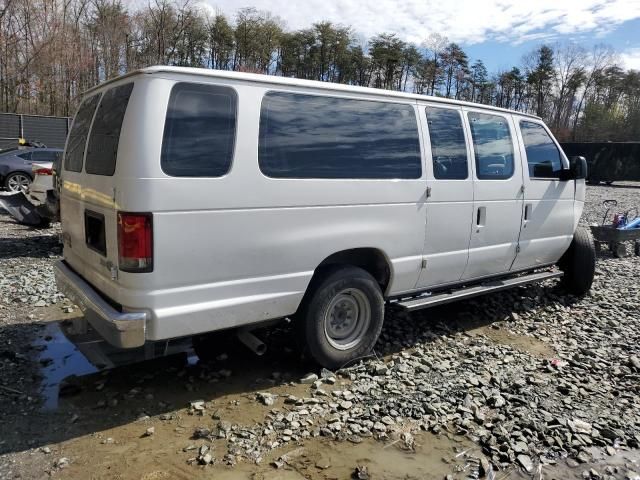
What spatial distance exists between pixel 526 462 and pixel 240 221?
8.11 feet

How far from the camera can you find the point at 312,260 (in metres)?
Result: 4.01

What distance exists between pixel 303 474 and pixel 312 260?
61.6 inches

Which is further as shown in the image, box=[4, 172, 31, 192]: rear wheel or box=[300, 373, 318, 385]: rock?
box=[4, 172, 31, 192]: rear wheel

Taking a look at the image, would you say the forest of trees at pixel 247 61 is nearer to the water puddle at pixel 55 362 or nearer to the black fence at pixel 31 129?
the black fence at pixel 31 129

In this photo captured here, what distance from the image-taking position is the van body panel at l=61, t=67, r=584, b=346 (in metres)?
3.29

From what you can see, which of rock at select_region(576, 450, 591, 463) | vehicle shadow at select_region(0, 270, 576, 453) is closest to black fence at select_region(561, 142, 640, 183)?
vehicle shadow at select_region(0, 270, 576, 453)

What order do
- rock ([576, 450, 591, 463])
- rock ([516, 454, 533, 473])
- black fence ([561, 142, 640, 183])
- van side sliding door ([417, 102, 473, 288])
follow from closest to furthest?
rock ([516, 454, 533, 473]), rock ([576, 450, 591, 463]), van side sliding door ([417, 102, 473, 288]), black fence ([561, 142, 640, 183])

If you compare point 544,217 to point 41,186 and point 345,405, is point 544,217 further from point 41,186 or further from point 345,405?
point 41,186

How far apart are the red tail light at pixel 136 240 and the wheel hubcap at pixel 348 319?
5.42ft

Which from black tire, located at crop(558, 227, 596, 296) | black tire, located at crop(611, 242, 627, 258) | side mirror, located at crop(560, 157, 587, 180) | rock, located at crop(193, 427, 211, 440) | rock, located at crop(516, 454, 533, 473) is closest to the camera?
rock, located at crop(516, 454, 533, 473)

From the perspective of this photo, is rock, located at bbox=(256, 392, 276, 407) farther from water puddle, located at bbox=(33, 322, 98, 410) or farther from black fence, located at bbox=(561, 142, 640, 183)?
black fence, located at bbox=(561, 142, 640, 183)

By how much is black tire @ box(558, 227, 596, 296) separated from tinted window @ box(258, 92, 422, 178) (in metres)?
3.25

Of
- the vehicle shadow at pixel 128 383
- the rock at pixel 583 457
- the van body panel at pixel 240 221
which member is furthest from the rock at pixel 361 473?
the rock at pixel 583 457

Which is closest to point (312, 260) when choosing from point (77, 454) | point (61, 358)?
point (77, 454)
